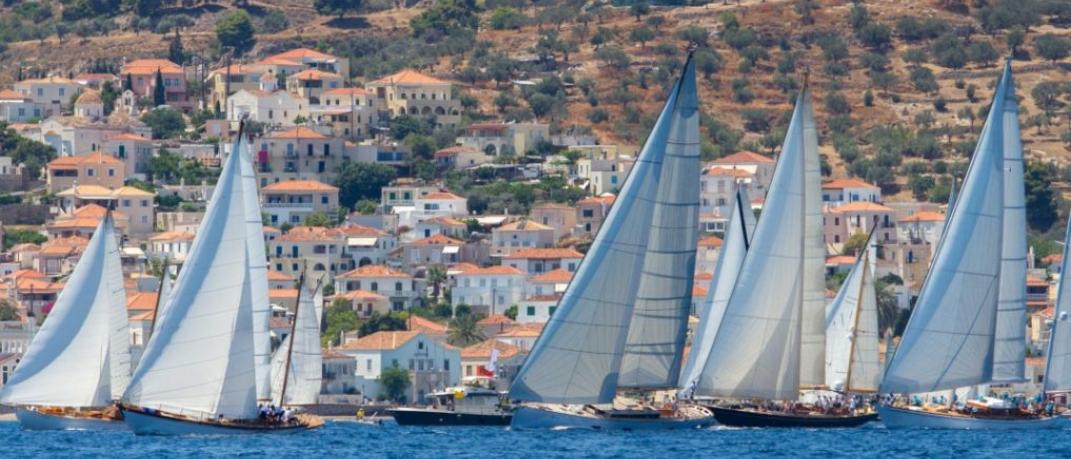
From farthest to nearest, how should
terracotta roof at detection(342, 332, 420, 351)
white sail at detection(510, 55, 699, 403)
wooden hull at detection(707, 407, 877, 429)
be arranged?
terracotta roof at detection(342, 332, 420, 351), wooden hull at detection(707, 407, 877, 429), white sail at detection(510, 55, 699, 403)

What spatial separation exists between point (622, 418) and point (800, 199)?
572 cm

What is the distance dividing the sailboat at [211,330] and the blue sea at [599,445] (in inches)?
28.9

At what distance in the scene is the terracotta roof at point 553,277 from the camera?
12519 centimetres

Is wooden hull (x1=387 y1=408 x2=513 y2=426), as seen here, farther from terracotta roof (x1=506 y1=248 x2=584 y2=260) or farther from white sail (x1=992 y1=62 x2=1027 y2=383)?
terracotta roof (x1=506 y1=248 x2=584 y2=260)

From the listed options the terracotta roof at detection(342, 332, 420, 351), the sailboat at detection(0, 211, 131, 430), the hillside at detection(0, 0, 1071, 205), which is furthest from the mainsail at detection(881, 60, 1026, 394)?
the hillside at detection(0, 0, 1071, 205)

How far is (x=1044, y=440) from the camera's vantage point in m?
65.1

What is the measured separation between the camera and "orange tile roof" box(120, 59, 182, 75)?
16512cm

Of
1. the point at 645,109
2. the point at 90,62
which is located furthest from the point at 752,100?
the point at 90,62

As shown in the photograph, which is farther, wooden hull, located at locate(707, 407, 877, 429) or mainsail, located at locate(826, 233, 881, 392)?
mainsail, located at locate(826, 233, 881, 392)

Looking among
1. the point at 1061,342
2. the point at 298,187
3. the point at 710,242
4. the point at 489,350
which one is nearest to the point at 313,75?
the point at 298,187

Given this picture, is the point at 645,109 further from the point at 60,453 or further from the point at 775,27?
the point at 60,453

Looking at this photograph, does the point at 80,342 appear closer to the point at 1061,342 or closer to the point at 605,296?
the point at 605,296

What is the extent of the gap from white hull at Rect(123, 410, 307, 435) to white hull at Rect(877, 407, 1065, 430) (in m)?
13.6

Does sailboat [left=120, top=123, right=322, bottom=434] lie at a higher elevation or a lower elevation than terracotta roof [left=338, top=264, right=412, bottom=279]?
higher
